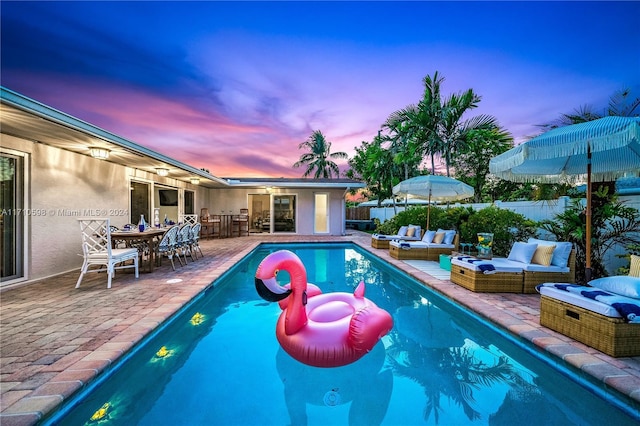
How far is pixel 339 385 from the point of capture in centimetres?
248

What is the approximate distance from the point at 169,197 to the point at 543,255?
42.6 feet

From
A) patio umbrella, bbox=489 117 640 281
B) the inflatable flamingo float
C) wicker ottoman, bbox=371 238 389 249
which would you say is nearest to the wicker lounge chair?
patio umbrella, bbox=489 117 640 281

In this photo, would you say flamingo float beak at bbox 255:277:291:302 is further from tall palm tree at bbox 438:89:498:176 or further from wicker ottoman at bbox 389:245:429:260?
tall palm tree at bbox 438:89:498:176

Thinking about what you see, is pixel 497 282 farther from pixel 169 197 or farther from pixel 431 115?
pixel 169 197

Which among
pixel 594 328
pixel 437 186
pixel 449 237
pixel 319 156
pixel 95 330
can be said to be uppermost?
pixel 319 156

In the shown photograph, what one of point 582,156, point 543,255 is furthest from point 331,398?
point 582,156

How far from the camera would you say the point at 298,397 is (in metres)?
2.33

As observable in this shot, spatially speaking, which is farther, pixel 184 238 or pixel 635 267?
pixel 184 238

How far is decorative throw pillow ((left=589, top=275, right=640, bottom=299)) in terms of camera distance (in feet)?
9.07

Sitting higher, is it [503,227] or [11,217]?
[11,217]

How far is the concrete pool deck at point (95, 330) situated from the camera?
6.61 feet

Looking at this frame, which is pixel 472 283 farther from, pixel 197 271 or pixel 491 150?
pixel 491 150

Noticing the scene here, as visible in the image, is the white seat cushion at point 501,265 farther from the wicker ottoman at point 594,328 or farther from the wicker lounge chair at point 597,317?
the wicker ottoman at point 594,328

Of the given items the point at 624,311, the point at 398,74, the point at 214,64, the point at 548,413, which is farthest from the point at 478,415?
the point at 214,64
